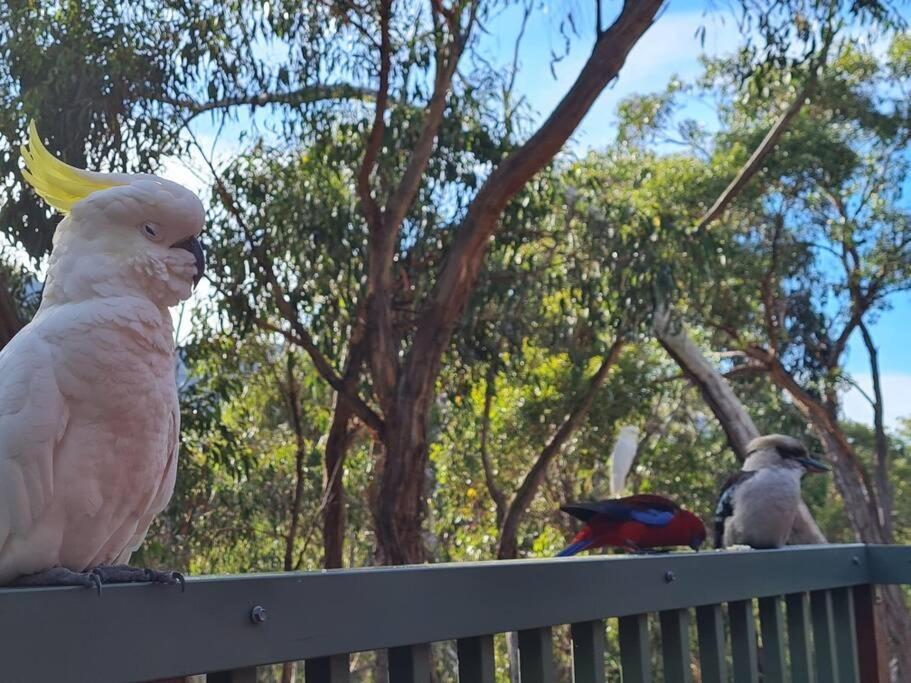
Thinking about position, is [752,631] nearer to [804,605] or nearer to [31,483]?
[804,605]

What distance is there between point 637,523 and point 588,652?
0.77m

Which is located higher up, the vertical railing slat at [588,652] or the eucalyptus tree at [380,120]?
the eucalyptus tree at [380,120]

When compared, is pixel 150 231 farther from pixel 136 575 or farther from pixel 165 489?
pixel 136 575

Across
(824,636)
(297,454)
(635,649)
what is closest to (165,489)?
(635,649)

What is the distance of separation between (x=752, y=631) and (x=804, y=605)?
0.61ft

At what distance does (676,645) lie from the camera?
1.35 meters

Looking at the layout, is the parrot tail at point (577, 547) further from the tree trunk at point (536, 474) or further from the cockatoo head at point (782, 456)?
the tree trunk at point (536, 474)

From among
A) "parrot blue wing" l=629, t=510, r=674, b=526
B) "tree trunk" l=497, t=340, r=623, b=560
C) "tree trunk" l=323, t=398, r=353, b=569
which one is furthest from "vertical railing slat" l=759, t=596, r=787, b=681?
"tree trunk" l=497, t=340, r=623, b=560

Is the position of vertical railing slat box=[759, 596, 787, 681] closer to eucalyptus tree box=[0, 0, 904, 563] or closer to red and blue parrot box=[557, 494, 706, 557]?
red and blue parrot box=[557, 494, 706, 557]

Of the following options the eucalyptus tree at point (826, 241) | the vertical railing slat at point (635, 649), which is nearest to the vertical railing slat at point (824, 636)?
the vertical railing slat at point (635, 649)

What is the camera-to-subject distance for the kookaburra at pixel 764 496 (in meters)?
2.71

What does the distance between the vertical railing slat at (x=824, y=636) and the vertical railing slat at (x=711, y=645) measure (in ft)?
0.95

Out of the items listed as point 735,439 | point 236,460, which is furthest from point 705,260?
point 236,460

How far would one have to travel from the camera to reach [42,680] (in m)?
0.71
